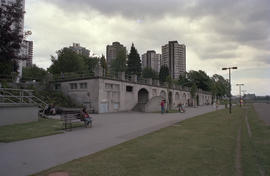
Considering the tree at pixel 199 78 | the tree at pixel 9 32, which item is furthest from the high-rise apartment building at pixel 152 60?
the tree at pixel 9 32

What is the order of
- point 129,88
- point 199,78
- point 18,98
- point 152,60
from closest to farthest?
point 18,98 → point 129,88 → point 199,78 → point 152,60

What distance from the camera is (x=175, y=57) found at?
15938 centimetres

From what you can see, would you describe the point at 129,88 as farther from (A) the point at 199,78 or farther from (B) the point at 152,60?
(B) the point at 152,60

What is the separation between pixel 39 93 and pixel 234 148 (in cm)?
2670

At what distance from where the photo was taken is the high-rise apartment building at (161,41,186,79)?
520 ft

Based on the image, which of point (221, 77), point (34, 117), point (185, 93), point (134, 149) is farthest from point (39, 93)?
point (221, 77)

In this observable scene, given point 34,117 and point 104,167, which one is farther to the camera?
point 34,117

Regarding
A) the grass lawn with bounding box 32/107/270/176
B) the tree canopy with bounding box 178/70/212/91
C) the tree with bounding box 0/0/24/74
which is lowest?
the grass lawn with bounding box 32/107/270/176

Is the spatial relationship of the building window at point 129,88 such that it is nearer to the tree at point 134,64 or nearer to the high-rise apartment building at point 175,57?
the tree at point 134,64

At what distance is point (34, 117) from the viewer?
47.7 feet

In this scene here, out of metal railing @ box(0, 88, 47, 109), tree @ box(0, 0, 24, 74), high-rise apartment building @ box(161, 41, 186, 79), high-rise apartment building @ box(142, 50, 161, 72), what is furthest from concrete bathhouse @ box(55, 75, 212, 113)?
high-rise apartment building @ box(161, 41, 186, 79)

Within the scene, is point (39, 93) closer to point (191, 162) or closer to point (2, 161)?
point (2, 161)

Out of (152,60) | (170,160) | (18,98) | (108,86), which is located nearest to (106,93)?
(108,86)

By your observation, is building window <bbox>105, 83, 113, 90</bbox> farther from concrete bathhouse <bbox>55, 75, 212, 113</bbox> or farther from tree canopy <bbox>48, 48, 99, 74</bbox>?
tree canopy <bbox>48, 48, 99, 74</bbox>
